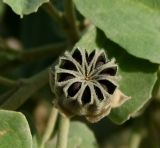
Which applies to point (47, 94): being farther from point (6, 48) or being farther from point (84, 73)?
point (84, 73)

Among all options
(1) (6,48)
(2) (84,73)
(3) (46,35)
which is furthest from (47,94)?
(2) (84,73)

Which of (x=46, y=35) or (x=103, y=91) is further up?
(x=103, y=91)

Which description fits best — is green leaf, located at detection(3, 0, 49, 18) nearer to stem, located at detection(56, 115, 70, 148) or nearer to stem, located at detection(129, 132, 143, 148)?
stem, located at detection(56, 115, 70, 148)

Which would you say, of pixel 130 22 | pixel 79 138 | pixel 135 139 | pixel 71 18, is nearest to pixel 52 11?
pixel 71 18

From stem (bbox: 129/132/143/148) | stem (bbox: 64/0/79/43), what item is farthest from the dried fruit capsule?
stem (bbox: 129/132/143/148)

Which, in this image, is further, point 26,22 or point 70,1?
point 26,22

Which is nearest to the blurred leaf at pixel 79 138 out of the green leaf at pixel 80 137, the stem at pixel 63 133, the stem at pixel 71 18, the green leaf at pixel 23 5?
the green leaf at pixel 80 137

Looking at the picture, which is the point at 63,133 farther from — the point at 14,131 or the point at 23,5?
the point at 23,5

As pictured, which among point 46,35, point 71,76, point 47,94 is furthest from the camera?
point 46,35

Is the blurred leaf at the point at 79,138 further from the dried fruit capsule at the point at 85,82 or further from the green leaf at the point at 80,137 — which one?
the dried fruit capsule at the point at 85,82
